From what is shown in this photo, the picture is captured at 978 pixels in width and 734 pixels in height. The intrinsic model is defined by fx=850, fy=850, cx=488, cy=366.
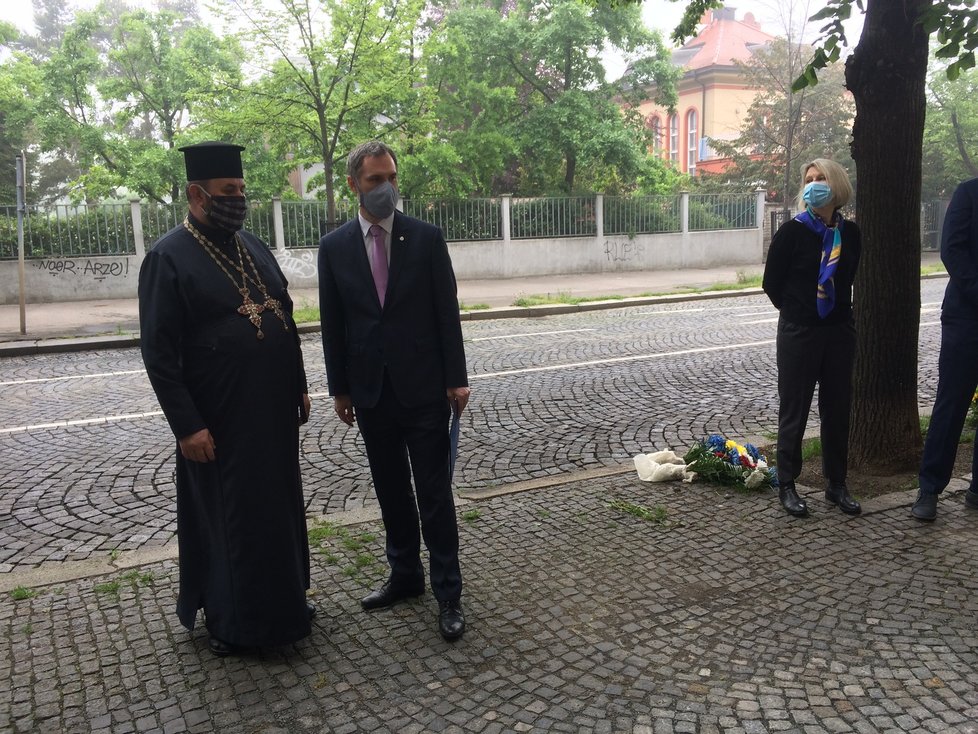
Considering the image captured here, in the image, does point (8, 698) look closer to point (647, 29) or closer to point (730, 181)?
point (647, 29)

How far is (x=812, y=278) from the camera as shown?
187 inches

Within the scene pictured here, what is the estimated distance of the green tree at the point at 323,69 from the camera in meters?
17.3

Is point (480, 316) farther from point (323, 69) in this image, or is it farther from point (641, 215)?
point (641, 215)

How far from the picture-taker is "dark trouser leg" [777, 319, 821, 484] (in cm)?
480

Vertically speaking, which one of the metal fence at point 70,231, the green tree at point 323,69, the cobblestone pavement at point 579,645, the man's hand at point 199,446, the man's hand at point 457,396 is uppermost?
the green tree at point 323,69

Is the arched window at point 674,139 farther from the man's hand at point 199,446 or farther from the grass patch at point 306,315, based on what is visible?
the man's hand at point 199,446

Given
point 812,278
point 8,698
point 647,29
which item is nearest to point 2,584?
point 8,698

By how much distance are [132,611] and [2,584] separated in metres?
0.91

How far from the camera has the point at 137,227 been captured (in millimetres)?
20578

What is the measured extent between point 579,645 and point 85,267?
19.7 m

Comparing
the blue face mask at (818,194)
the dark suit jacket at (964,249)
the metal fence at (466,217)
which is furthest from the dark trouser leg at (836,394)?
the metal fence at (466,217)

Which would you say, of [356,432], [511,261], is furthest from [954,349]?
[511,261]

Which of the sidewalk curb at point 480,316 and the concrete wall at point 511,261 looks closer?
the sidewalk curb at point 480,316

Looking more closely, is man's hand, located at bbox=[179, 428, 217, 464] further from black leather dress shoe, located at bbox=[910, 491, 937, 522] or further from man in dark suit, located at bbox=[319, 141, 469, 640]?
black leather dress shoe, located at bbox=[910, 491, 937, 522]
